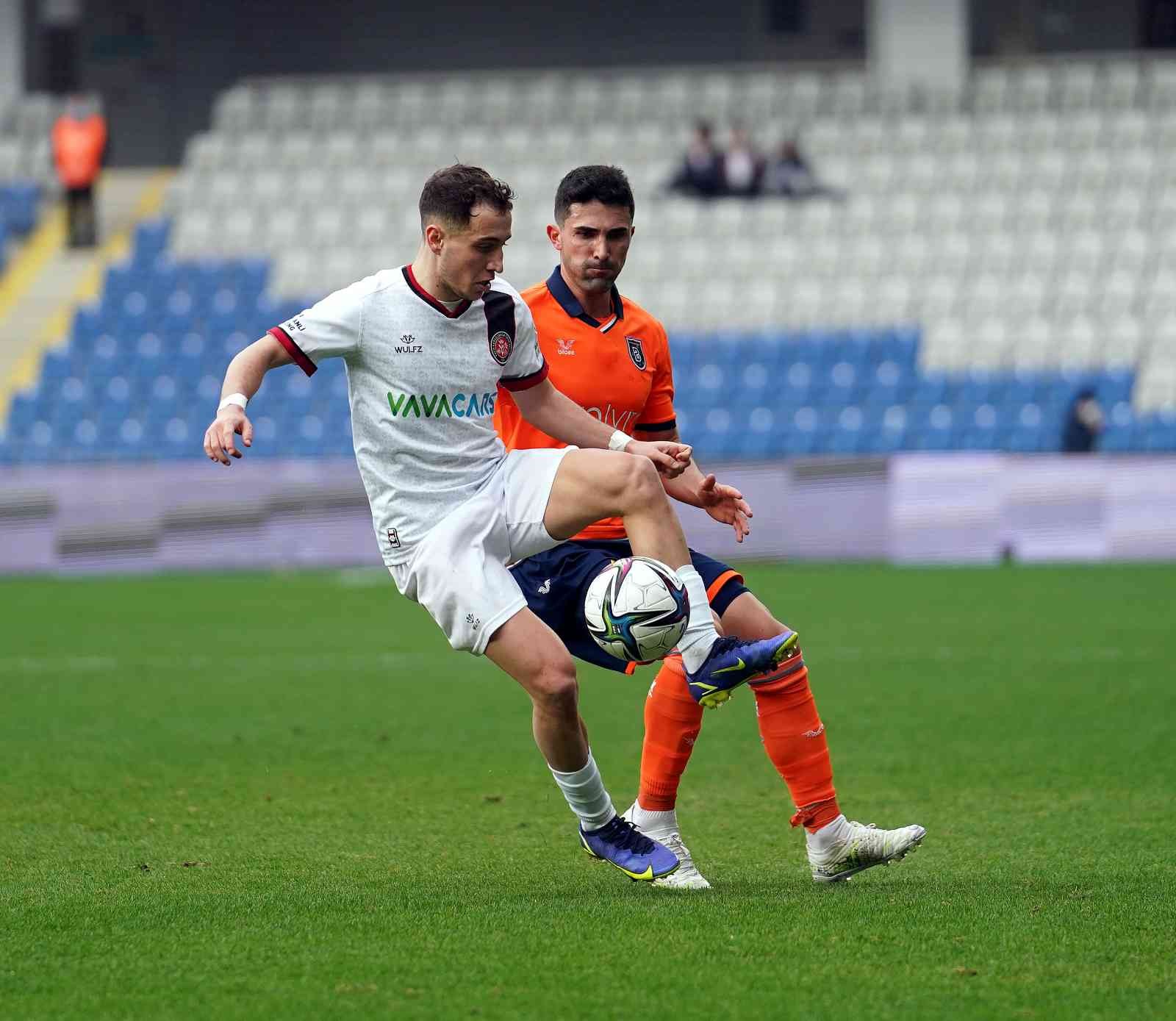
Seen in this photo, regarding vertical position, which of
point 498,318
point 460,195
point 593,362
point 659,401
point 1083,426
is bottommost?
point 1083,426

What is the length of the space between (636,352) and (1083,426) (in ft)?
47.4

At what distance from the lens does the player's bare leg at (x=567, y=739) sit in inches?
193

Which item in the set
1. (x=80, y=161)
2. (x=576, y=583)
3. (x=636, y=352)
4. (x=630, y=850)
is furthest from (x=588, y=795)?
(x=80, y=161)

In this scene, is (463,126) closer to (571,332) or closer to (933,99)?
(933,99)

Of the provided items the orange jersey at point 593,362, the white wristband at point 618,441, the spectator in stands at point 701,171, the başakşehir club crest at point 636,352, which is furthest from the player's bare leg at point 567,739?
the spectator in stands at point 701,171

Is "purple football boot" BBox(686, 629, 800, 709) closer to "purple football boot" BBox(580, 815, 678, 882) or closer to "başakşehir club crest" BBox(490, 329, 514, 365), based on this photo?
"purple football boot" BBox(580, 815, 678, 882)

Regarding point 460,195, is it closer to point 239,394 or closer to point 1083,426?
point 239,394

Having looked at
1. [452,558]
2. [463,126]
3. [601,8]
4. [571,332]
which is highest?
[601,8]

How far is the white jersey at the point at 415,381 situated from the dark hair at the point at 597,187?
1.37ft

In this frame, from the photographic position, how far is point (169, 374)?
869 inches

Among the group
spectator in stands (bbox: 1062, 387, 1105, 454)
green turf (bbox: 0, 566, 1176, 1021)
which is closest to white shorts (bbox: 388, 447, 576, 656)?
green turf (bbox: 0, 566, 1176, 1021)

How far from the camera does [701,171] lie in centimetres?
2319

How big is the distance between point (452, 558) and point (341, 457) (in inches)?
606

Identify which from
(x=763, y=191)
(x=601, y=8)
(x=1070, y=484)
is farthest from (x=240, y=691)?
(x=601, y=8)
